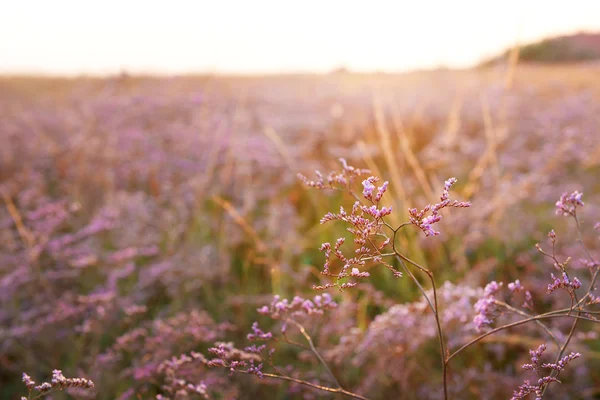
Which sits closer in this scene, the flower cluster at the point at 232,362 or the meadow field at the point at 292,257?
the flower cluster at the point at 232,362

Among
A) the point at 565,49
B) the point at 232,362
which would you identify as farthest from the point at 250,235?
the point at 565,49

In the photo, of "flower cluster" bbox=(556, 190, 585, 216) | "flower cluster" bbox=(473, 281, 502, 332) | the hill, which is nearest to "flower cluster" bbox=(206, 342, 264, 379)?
Result: "flower cluster" bbox=(473, 281, 502, 332)

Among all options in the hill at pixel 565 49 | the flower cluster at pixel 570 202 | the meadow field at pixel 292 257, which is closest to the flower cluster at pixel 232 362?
the meadow field at pixel 292 257

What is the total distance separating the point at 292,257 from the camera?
4.88m

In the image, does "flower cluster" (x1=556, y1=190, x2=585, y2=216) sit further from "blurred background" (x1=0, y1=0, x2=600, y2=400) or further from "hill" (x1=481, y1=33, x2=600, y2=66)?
"hill" (x1=481, y1=33, x2=600, y2=66)

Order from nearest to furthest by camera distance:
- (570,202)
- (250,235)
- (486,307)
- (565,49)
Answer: (570,202), (486,307), (250,235), (565,49)

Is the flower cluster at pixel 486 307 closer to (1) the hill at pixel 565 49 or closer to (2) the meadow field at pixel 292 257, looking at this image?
(2) the meadow field at pixel 292 257

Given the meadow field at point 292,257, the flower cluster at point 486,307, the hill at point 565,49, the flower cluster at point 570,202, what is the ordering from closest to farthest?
the flower cluster at point 570,202
the flower cluster at point 486,307
the meadow field at point 292,257
the hill at point 565,49

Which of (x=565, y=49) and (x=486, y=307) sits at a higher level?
(x=565, y=49)

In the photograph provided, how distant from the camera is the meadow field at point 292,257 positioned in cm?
240

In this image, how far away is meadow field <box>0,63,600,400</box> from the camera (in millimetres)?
2396

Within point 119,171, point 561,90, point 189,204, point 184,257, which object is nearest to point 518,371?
point 184,257

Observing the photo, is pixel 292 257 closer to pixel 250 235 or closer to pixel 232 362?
pixel 250 235

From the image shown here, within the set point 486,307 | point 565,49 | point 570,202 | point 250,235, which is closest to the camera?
point 570,202
